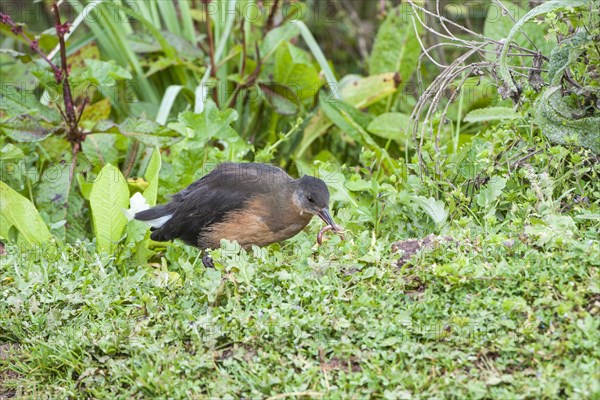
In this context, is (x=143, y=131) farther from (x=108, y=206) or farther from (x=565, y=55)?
(x=565, y=55)

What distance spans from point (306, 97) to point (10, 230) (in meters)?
2.96

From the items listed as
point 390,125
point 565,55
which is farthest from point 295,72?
point 565,55

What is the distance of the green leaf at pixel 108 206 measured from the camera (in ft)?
17.9

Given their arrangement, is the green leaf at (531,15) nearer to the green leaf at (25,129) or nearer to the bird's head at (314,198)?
the bird's head at (314,198)

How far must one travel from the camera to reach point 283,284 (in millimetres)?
4074

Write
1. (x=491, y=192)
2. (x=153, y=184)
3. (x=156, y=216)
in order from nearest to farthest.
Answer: (x=491, y=192)
(x=156, y=216)
(x=153, y=184)

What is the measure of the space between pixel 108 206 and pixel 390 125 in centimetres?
255

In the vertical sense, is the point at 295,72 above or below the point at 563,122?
below

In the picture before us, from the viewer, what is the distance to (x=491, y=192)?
491 centimetres

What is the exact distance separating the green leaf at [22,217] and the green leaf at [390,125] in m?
2.81

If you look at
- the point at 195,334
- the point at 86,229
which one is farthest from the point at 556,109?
the point at 86,229

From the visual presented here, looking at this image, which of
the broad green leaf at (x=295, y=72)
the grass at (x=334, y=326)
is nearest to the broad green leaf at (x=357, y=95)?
the broad green leaf at (x=295, y=72)

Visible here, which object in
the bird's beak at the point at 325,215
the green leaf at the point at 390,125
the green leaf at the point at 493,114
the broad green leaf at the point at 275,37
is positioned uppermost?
the broad green leaf at the point at 275,37

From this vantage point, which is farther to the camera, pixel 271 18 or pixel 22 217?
pixel 271 18
